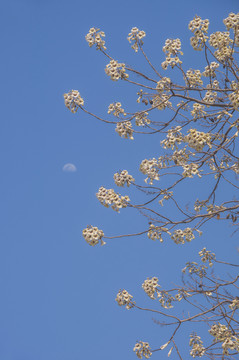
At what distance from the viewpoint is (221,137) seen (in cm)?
793

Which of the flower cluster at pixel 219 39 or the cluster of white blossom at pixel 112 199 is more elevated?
the flower cluster at pixel 219 39

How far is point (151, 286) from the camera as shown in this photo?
24.7ft

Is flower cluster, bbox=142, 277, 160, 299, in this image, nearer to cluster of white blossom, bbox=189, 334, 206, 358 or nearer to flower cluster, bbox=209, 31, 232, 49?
cluster of white blossom, bbox=189, 334, 206, 358

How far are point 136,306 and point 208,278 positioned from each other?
120cm

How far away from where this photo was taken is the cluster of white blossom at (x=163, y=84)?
6.88m

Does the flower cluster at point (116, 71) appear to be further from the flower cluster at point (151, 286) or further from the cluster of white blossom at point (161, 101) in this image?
the flower cluster at point (151, 286)

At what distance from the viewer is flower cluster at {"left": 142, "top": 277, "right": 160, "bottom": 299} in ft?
24.6

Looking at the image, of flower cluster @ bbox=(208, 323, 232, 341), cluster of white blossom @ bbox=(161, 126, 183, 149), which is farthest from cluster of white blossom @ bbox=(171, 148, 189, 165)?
flower cluster @ bbox=(208, 323, 232, 341)

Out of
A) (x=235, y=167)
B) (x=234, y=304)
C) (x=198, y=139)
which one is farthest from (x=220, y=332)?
(x=198, y=139)

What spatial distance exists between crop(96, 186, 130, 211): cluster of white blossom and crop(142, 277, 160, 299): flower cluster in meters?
1.52

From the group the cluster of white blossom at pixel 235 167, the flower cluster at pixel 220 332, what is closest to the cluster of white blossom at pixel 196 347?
the flower cluster at pixel 220 332

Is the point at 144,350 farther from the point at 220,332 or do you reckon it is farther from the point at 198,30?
the point at 198,30

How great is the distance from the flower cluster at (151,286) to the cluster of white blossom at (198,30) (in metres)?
3.41

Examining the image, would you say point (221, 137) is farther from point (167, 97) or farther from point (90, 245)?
point (90, 245)
